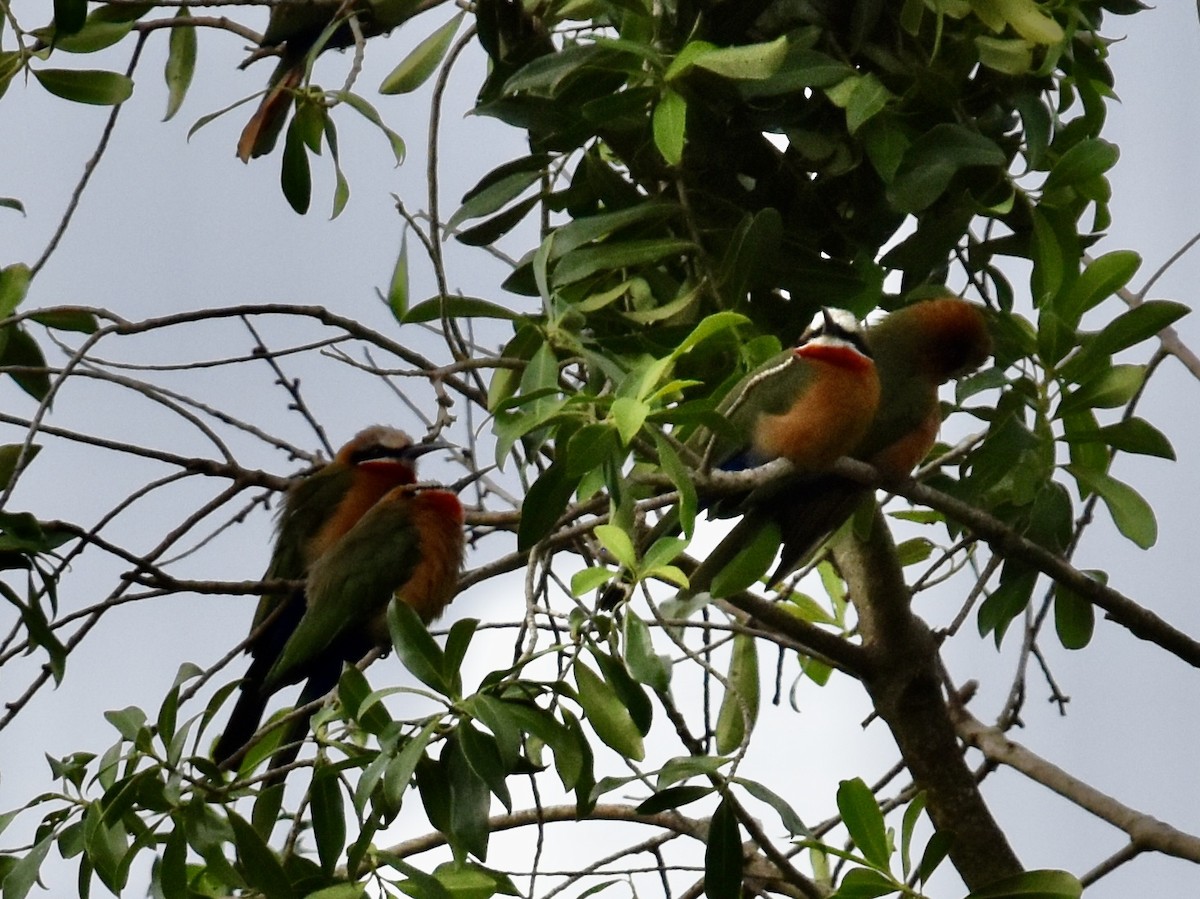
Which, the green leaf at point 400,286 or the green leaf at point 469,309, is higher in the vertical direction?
the green leaf at point 400,286

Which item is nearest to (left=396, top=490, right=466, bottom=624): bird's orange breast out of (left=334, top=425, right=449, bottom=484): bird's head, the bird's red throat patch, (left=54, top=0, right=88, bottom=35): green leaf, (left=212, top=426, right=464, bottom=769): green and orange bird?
(left=212, top=426, right=464, bottom=769): green and orange bird

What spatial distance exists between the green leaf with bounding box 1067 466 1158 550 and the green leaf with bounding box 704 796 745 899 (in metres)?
0.77

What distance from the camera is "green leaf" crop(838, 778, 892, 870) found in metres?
1.71

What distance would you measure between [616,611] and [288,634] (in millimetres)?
1384

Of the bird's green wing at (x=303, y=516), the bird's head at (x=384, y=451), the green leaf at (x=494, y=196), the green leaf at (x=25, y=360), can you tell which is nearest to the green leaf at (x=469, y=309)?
the green leaf at (x=494, y=196)

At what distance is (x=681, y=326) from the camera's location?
6.55 feet

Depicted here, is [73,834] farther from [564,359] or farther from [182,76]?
[182,76]

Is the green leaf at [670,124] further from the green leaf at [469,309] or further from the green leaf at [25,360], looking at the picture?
the green leaf at [25,360]

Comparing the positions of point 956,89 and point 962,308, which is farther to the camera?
point 962,308

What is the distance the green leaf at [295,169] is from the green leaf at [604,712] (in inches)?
40.1

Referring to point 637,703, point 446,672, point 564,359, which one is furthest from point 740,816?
point 564,359

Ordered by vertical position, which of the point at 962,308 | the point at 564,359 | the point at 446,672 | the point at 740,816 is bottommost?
the point at 740,816

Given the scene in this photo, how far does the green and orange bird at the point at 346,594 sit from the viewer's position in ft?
8.32

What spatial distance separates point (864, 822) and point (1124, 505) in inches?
25.8
